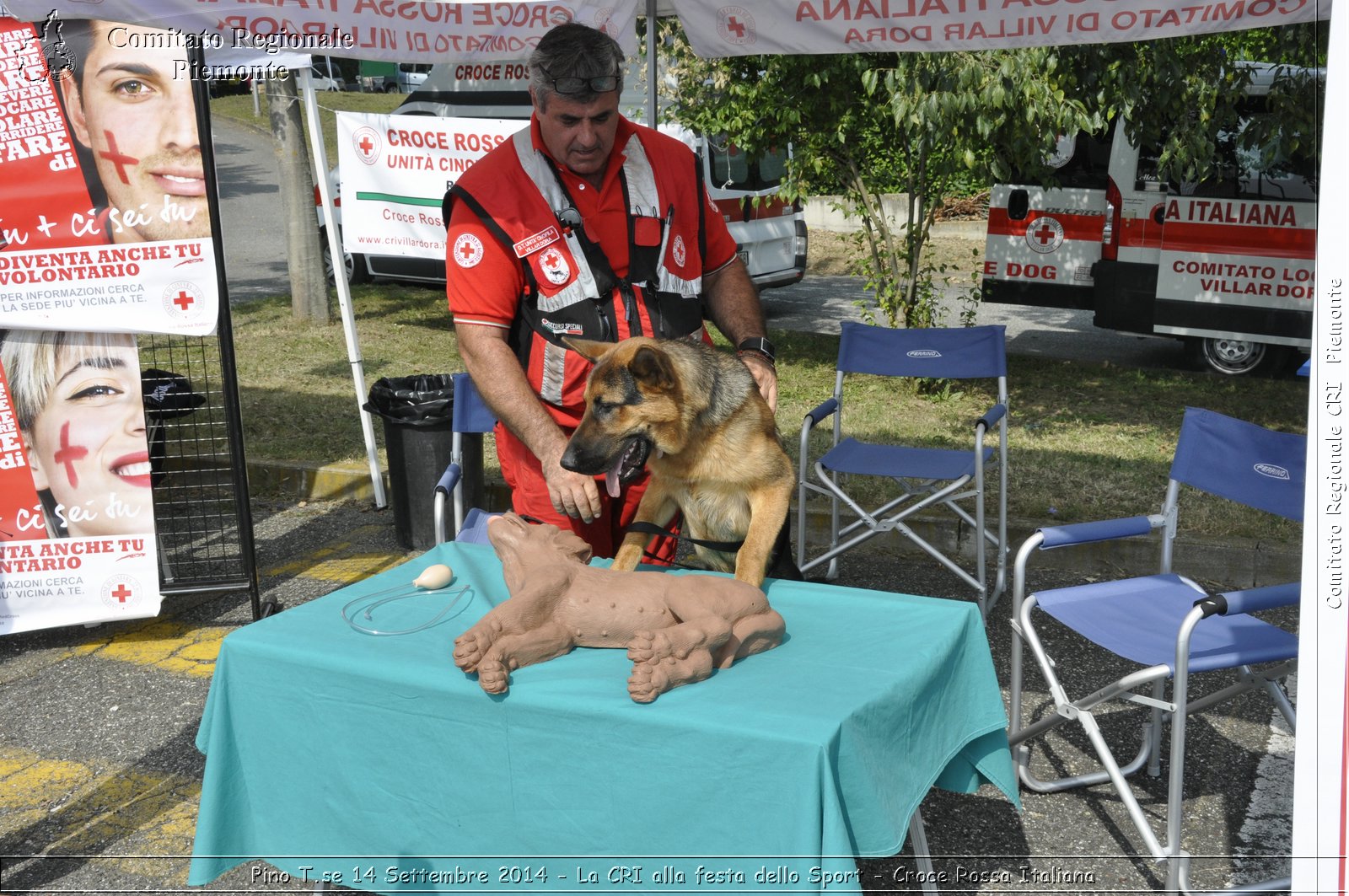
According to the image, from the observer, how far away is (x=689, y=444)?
2.59 meters

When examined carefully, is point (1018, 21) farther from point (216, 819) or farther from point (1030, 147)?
point (216, 819)

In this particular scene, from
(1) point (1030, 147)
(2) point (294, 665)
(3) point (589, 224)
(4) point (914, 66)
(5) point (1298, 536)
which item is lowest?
(5) point (1298, 536)

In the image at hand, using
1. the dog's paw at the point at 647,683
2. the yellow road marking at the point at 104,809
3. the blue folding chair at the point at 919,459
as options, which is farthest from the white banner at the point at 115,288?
the dog's paw at the point at 647,683

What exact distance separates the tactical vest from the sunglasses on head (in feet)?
0.83

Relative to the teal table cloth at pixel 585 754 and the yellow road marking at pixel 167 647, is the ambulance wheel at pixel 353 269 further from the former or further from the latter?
the teal table cloth at pixel 585 754

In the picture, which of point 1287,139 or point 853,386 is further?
point 853,386

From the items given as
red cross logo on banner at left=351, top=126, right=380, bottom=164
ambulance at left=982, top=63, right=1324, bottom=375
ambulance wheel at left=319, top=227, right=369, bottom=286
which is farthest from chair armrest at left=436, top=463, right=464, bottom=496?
ambulance wheel at left=319, top=227, right=369, bottom=286

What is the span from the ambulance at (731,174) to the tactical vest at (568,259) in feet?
22.5

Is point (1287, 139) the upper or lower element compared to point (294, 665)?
upper

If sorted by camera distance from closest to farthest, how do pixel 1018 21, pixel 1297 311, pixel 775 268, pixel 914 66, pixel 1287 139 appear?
pixel 1018 21
pixel 914 66
pixel 1287 139
pixel 1297 311
pixel 775 268

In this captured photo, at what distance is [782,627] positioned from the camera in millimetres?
2338

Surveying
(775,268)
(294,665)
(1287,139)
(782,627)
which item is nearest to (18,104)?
(294,665)

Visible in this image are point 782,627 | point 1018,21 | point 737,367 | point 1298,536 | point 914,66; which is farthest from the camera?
point 914,66

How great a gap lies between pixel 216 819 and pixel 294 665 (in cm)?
41
